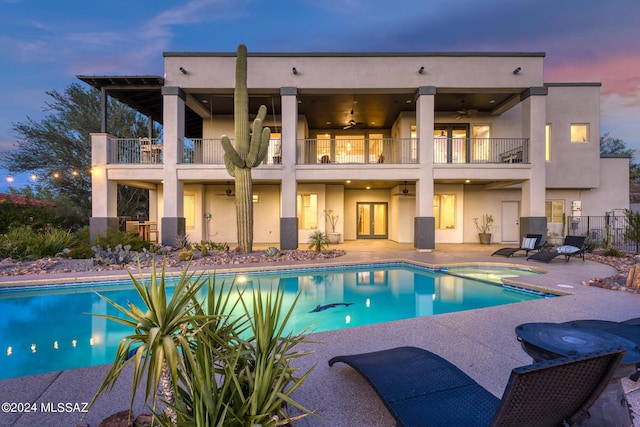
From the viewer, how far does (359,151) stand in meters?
15.9

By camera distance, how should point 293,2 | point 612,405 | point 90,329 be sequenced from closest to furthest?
point 612,405 < point 90,329 < point 293,2

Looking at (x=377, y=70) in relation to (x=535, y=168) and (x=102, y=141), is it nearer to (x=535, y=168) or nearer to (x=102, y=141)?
(x=535, y=168)

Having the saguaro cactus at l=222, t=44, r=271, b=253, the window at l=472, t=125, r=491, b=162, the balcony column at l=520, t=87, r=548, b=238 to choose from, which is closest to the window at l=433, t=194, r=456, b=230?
the window at l=472, t=125, r=491, b=162

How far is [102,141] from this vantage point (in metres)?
11.8

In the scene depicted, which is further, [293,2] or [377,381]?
[293,2]

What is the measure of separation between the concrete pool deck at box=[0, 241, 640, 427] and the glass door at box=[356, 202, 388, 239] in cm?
1144

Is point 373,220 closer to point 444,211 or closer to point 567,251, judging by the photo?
point 444,211

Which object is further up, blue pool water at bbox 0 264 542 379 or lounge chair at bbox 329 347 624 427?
lounge chair at bbox 329 347 624 427

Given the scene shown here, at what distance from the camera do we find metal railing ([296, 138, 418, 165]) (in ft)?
46.4

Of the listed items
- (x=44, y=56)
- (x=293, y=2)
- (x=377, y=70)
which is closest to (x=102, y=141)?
(x=377, y=70)

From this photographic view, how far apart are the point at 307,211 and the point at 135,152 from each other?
25.4 feet

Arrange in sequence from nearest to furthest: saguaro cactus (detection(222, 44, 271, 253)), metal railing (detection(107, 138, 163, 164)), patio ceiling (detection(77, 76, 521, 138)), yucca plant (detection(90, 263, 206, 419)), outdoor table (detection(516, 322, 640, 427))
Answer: yucca plant (detection(90, 263, 206, 419)), outdoor table (detection(516, 322, 640, 427)), saguaro cactus (detection(222, 44, 271, 253)), patio ceiling (detection(77, 76, 521, 138)), metal railing (detection(107, 138, 163, 164))

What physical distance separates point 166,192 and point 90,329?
760 cm

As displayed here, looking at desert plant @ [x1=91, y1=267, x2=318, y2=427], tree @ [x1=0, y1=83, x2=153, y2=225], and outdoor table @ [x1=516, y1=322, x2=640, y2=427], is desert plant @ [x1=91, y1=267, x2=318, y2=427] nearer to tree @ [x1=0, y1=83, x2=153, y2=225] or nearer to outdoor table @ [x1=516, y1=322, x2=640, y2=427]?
outdoor table @ [x1=516, y1=322, x2=640, y2=427]
